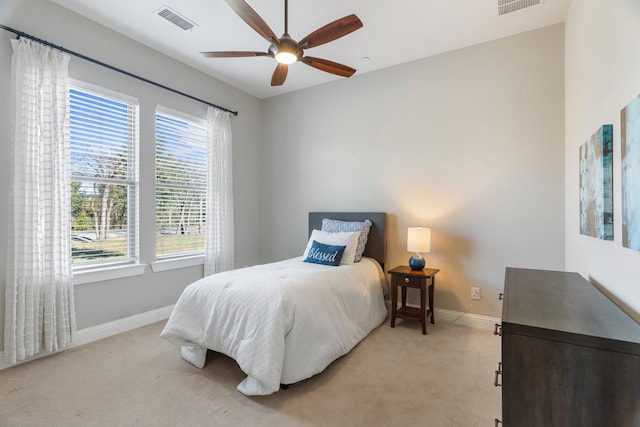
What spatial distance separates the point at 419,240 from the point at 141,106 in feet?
10.7

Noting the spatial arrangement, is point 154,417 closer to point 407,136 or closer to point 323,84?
point 407,136

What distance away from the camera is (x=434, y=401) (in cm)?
197

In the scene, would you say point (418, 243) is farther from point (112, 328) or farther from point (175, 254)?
point (112, 328)

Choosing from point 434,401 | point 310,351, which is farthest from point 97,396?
point 434,401

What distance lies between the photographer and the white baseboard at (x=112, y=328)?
100 inches

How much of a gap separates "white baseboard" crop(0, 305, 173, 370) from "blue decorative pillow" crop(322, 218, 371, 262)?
2105mm

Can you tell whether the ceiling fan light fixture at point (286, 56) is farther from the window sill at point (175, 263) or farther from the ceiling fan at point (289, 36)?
the window sill at point (175, 263)

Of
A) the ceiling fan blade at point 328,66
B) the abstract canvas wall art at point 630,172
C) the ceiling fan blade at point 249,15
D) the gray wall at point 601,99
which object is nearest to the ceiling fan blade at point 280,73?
the ceiling fan blade at point 328,66

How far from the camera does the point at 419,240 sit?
3170 millimetres

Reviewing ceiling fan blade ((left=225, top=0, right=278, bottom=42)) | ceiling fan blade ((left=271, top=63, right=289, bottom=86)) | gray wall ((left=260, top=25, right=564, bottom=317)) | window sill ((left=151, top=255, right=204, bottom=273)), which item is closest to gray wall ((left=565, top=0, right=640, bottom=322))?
gray wall ((left=260, top=25, right=564, bottom=317))

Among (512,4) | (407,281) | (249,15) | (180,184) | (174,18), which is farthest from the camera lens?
(180,184)

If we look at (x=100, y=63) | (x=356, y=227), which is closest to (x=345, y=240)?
(x=356, y=227)

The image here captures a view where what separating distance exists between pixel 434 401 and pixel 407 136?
2.71 meters

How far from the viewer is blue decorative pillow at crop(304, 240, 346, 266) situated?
3.18 m
